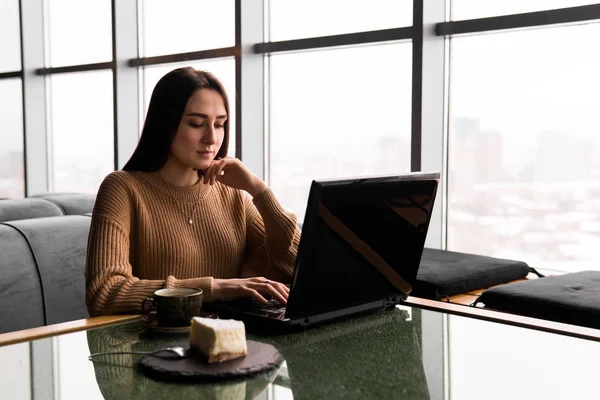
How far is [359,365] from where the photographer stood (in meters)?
1.07

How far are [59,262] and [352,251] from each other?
1.35 meters

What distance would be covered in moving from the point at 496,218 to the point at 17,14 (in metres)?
4.53

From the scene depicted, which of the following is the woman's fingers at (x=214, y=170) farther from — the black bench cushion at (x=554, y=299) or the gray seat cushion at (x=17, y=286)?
the black bench cushion at (x=554, y=299)

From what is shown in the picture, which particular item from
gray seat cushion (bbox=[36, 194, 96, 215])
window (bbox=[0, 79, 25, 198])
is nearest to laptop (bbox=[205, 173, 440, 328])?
gray seat cushion (bbox=[36, 194, 96, 215])

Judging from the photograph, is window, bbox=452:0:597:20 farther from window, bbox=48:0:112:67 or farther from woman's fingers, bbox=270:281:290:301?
window, bbox=48:0:112:67

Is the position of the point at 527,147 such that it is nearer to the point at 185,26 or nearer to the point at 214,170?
the point at 214,170

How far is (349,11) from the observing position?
12.3 feet

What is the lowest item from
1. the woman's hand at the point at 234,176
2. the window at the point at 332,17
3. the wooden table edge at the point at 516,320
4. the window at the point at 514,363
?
the window at the point at 514,363

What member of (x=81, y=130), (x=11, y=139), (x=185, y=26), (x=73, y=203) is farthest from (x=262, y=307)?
(x=11, y=139)

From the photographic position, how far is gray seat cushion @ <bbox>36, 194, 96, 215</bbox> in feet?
10.5

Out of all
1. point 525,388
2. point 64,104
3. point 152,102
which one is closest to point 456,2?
point 152,102

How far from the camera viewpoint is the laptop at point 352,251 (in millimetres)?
1164

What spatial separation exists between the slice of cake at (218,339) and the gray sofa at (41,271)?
1287 millimetres

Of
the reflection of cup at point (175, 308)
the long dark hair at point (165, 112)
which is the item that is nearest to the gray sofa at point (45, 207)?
the long dark hair at point (165, 112)
